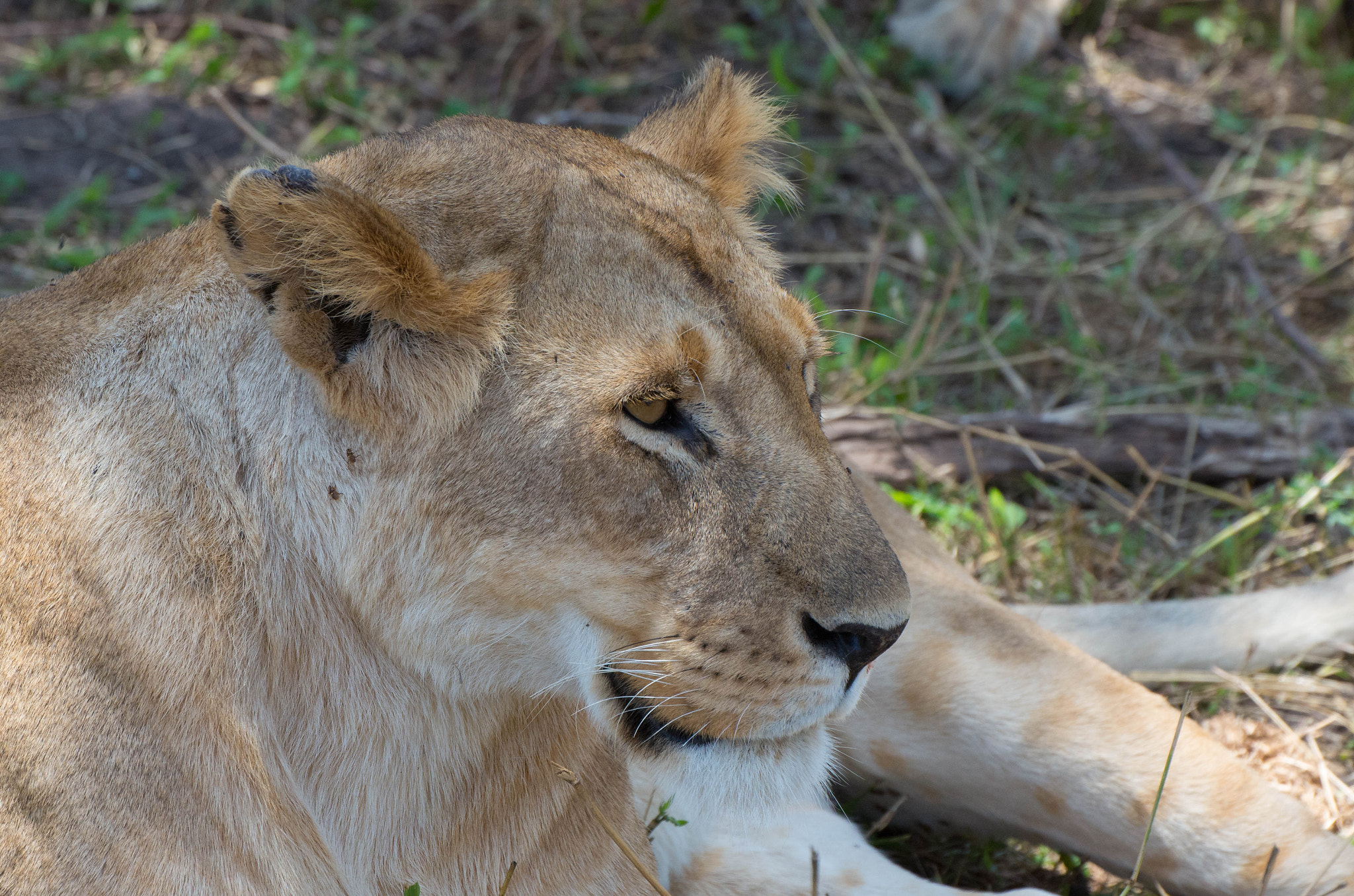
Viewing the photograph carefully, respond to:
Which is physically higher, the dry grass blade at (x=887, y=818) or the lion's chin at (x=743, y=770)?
the lion's chin at (x=743, y=770)

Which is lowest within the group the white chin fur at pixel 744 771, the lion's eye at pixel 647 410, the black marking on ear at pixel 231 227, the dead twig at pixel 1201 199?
the dead twig at pixel 1201 199

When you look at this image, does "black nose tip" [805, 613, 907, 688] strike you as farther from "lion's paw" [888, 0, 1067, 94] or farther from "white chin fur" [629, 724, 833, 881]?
"lion's paw" [888, 0, 1067, 94]

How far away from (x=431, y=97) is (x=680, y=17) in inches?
47.1

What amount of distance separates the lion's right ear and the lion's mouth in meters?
0.45

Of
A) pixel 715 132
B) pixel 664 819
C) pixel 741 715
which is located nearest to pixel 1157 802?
pixel 664 819

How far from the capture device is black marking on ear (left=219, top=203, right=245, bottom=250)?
4.64 ft

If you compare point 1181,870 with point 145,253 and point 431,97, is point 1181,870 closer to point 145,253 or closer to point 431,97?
point 145,253

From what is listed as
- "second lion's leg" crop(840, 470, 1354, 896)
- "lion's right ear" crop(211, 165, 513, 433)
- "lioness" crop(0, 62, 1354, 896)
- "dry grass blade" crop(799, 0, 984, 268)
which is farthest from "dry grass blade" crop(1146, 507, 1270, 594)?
"lion's right ear" crop(211, 165, 513, 433)

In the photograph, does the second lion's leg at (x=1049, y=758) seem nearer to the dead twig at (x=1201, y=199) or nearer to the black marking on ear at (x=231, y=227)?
the black marking on ear at (x=231, y=227)

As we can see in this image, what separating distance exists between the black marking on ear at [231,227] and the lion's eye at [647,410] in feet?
1.63

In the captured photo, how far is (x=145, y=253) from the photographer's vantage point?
174 centimetres

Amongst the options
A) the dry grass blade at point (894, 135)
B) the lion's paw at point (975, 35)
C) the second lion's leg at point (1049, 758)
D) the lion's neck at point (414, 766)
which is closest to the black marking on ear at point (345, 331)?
the lion's neck at point (414, 766)

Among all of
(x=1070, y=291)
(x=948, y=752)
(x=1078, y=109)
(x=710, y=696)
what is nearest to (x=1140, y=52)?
(x=1078, y=109)

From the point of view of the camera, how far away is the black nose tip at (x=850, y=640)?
156 centimetres
